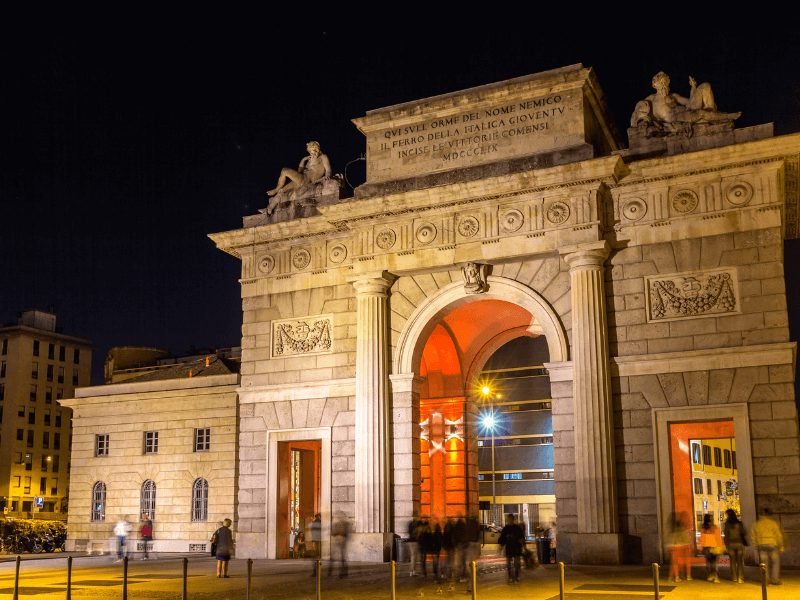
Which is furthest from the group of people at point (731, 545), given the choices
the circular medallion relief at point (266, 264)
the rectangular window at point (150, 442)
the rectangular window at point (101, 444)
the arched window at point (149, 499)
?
the rectangular window at point (101, 444)

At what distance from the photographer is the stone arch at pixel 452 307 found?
24.6m

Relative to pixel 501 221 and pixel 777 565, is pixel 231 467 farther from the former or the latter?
pixel 777 565

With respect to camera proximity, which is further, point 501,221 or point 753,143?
point 501,221

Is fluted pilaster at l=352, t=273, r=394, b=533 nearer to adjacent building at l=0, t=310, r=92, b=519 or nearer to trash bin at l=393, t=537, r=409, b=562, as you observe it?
trash bin at l=393, t=537, r=409, b=562

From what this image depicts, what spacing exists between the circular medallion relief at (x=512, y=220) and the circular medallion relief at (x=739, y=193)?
537 cm

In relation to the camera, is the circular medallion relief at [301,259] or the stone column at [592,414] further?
the circular medallion relief at [301,259]

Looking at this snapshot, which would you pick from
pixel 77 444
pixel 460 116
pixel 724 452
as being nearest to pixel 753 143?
pixel 460 116

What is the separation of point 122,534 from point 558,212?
20.1 metres

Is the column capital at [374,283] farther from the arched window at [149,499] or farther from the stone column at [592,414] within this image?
the arched window at [149,499]

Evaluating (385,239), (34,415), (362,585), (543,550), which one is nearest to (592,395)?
(543,550)

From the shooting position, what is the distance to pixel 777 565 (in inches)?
710

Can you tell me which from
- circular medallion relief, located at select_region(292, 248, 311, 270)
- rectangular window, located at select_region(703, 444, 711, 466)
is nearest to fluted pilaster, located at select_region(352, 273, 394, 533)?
circular medallion relief, located at select_region(292, 248, 311, 270)

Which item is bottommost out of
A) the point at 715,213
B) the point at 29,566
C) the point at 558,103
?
the point at 29,566

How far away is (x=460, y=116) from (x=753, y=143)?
8336 mm
